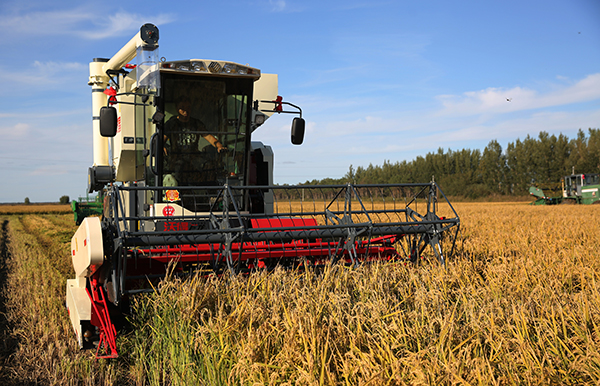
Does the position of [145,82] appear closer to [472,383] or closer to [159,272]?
[159,272]

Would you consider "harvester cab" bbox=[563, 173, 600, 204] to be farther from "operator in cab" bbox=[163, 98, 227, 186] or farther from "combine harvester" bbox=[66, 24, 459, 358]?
"operator in cab" bbox=[163, 98, 227, 186]

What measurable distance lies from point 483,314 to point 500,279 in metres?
1.14

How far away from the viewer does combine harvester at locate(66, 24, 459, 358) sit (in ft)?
11.4

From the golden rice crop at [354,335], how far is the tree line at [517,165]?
152 feet

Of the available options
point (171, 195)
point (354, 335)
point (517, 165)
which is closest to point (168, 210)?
point (171, 195)

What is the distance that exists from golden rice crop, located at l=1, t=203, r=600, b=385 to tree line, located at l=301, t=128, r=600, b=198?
4633 cm

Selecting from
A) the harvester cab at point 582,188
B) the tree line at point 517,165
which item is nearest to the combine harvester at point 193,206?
the harvester cab at point 582,188

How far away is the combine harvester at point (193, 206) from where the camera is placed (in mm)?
3473

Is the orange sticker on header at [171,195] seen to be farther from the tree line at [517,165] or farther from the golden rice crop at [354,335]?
the tree line at [517,165]

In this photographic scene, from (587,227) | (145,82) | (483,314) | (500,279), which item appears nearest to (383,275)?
(500,279)

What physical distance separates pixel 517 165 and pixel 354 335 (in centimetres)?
5969

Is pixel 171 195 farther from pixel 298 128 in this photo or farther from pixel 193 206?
pixel 298 128

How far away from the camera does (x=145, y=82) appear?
4766 millimetres

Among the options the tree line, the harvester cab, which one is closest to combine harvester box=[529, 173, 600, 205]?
the harvester cab
